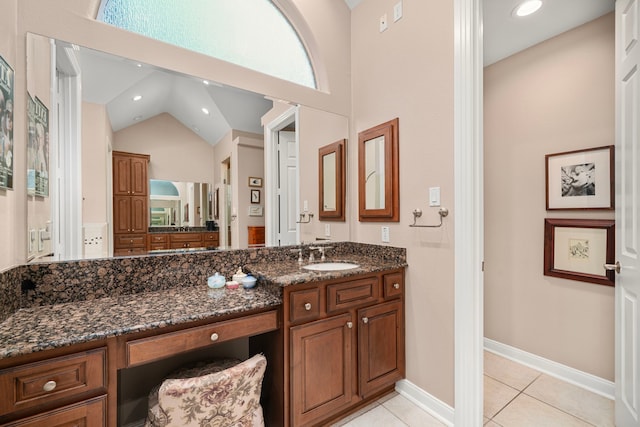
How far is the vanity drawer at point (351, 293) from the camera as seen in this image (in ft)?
5.21

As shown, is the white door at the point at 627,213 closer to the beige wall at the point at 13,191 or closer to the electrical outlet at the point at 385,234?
the electrical outlet at the point at 385,234

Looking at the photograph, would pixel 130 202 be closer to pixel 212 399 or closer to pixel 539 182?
pixel 212 399

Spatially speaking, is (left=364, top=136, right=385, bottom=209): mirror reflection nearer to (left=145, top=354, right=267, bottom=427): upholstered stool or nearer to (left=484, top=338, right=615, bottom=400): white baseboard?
(left=145, top=354, right=267, bottom=427): upholstered stool

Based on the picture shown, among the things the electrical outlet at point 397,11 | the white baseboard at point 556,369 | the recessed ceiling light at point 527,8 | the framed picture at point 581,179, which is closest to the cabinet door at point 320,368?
the white baseboard at point 556,369

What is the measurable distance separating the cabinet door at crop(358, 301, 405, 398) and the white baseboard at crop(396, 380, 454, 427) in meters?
0.09

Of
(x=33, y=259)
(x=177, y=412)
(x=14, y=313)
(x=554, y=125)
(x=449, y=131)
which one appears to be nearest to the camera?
(x=177, y=412)

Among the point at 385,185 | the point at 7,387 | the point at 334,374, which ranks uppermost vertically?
the point at 385,185

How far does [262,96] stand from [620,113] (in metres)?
2.12

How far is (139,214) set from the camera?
1597mm

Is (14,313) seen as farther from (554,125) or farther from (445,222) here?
(554,125)

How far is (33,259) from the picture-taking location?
1.29 meters

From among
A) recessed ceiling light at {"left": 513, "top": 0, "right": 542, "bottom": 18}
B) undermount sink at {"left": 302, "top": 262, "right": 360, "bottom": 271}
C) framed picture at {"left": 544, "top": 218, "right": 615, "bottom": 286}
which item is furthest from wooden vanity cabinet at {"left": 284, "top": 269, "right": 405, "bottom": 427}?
recessed ceiling light at {"left": 513, "top": 0, "right": 542, "bottom": 18}

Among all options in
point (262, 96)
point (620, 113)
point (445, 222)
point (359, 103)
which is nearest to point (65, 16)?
point (262, 96)

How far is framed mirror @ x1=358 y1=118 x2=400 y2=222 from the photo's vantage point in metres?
2.00
